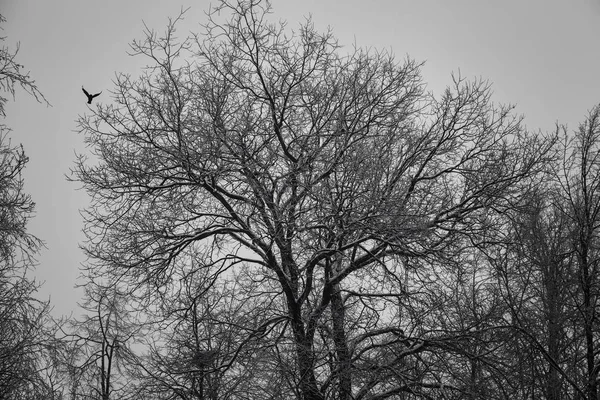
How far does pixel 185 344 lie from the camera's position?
10086 millimetres

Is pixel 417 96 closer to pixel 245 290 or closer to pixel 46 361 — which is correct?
pixel 245 290

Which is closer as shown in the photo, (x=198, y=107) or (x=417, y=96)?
(x=198, y=107)

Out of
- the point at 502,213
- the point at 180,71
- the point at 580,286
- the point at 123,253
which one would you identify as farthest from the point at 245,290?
the point at 580,286

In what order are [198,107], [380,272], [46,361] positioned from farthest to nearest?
1. [46,361]
2. [380,272]
3. [198,107]

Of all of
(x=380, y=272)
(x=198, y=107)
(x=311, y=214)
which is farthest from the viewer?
(x=380, y=272)

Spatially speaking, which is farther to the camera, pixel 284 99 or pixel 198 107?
pixel 284 99

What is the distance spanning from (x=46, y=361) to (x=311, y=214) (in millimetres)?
6375

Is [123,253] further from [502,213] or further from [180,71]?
[502,213]

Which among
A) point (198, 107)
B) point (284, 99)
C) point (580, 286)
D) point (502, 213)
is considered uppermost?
point (284, 99)

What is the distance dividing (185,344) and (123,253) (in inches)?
77.9

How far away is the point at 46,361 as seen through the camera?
11.1 m

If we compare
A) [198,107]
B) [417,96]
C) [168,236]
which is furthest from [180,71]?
[417,96]

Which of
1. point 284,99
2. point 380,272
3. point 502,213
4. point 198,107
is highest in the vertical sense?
point 284,99

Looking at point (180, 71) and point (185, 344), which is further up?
point (180, 71)
